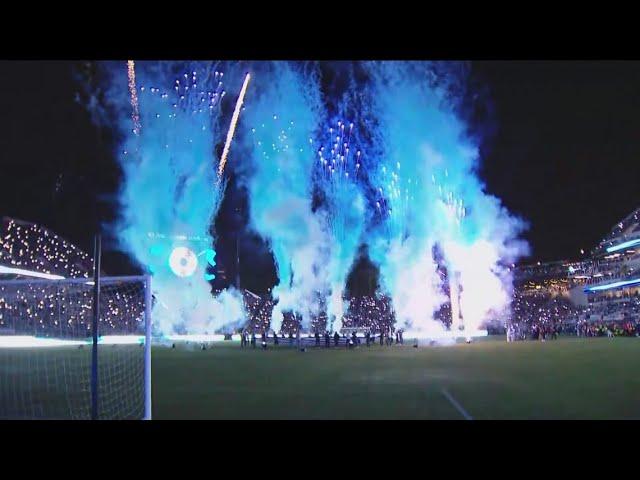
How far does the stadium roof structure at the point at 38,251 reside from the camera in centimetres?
A: 2766

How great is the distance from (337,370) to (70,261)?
23533mm

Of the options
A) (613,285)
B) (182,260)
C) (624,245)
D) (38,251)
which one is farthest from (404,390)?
(624,245)

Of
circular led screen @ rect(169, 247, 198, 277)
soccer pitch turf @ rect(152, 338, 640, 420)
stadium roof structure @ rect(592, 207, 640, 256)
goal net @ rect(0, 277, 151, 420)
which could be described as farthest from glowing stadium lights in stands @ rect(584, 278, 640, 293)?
goal net @ rect(0, 277, 151, 420)

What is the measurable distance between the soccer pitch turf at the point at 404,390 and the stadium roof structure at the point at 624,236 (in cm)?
5561

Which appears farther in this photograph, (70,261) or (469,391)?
(70,261)

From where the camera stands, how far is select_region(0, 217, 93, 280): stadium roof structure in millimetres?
27656

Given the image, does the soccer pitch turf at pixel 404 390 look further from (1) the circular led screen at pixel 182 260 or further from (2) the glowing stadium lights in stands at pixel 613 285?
(2) the glowing stadium lights in stands at pixel 613 285

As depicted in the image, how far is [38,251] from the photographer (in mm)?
29344

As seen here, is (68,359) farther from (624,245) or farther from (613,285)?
(624,245)

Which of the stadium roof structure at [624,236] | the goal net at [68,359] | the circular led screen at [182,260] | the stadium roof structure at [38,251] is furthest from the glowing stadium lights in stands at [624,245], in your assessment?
the goal net at [68,359]

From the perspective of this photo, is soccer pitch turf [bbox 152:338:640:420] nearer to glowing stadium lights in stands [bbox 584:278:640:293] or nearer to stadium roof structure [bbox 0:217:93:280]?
stadium roof structure [bbox 0:217:93:280]
